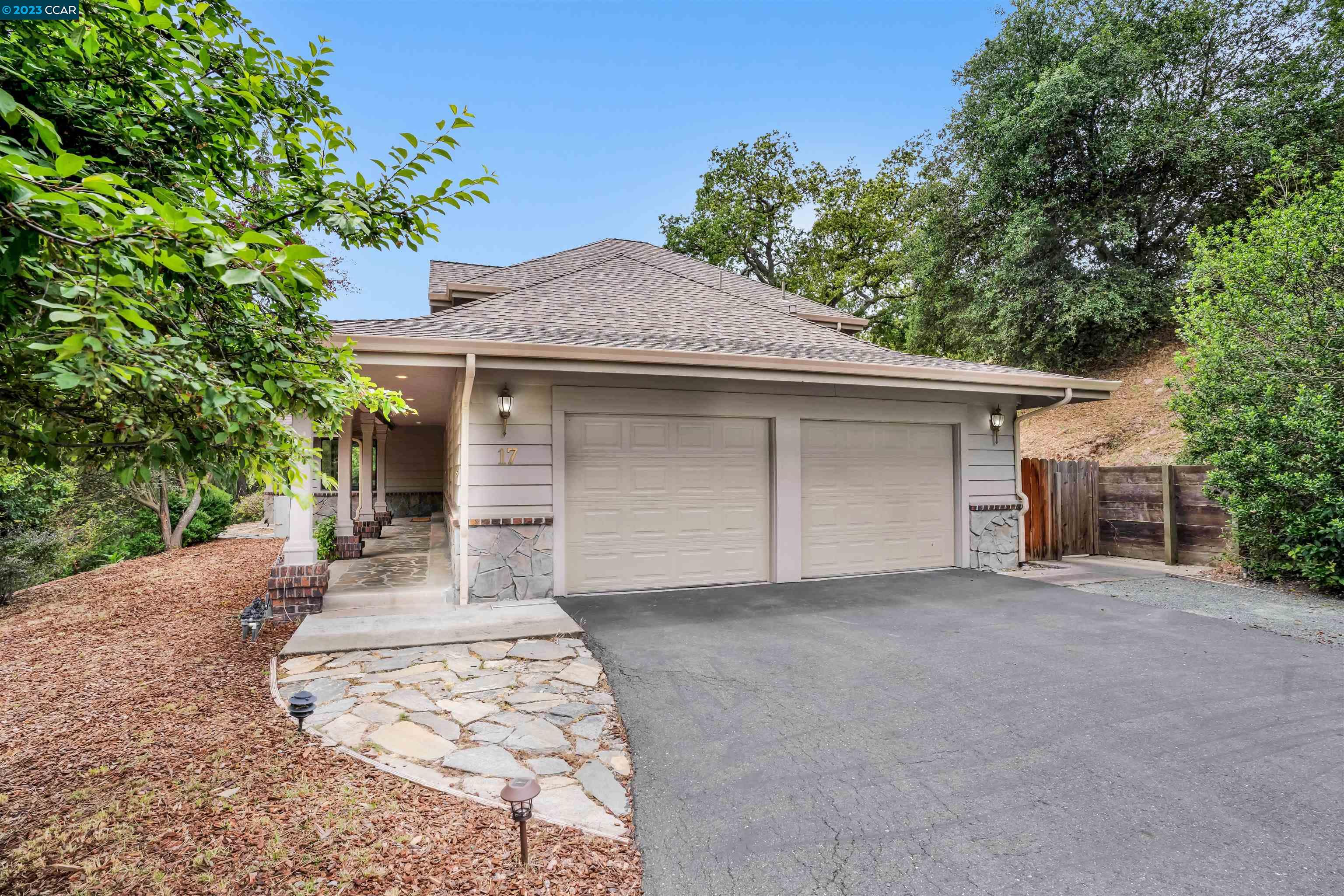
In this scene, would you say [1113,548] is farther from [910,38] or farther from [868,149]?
[868,149]

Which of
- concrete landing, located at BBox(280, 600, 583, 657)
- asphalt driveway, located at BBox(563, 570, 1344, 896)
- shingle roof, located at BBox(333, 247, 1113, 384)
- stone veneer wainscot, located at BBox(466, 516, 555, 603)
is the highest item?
shingle roof, located at BBox(333, 247, 1113, 384)

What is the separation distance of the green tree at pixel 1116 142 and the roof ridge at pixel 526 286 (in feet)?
34.7

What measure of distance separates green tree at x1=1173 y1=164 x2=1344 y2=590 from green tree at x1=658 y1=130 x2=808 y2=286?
15.0 m

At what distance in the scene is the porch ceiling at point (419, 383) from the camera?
590 cm

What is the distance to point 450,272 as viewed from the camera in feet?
36.1

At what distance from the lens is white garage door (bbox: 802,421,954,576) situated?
708cm

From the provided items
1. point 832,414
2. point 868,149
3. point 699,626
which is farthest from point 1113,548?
point 868,149

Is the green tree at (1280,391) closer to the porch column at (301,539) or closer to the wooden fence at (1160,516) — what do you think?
the wooden fence at (1160,516)

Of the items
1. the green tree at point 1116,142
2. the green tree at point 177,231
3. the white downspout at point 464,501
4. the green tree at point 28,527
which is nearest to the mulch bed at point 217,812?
the green tree at point 177,231

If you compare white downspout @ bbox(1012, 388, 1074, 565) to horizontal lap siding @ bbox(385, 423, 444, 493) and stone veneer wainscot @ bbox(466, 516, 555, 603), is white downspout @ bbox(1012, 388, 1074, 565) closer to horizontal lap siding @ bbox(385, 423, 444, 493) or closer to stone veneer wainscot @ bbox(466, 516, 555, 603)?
stone veneer wainscot @ bbox(466, 516, 555, 603)

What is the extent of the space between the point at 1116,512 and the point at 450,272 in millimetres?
11516

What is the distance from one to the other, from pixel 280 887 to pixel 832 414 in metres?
6.25

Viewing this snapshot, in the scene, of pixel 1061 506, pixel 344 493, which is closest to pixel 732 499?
pixel 1061 506

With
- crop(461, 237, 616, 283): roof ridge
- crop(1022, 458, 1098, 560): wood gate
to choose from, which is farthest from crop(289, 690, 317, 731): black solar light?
crop(1022, 458, 1098, 560): wood gate
